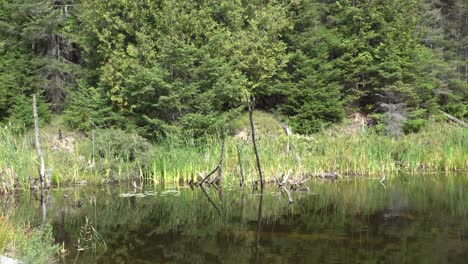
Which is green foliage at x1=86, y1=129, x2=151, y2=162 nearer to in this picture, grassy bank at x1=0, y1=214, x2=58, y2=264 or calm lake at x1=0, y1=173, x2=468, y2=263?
calm lake at x1=0, y1=173, x2=468, y2=263

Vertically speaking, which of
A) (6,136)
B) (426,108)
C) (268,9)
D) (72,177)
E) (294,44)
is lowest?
(72,177)

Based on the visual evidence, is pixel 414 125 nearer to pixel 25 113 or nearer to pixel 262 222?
pixel 262 222

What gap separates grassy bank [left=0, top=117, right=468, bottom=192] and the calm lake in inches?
36.8

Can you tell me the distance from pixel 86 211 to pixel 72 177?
12.9 ft

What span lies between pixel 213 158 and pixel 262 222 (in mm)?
5294

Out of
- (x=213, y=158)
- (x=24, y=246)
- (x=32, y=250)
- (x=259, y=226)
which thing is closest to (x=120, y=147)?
(x=213, y=158)

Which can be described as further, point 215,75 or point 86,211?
point 215,75

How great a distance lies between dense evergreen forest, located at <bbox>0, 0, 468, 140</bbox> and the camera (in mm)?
19938

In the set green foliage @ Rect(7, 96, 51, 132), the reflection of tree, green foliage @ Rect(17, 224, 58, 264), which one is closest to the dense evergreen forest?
green foliage @ Rect(7, 96, 51, 132)

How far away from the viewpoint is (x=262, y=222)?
1020 cm

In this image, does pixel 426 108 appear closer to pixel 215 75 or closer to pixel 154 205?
pixel 215 75

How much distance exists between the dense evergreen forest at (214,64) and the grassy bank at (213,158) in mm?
2742

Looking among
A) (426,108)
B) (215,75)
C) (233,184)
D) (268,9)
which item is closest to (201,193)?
(233,184)

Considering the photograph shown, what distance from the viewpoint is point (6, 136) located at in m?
14.3
